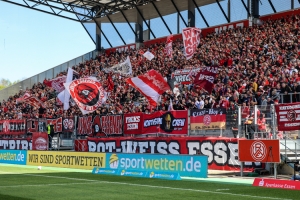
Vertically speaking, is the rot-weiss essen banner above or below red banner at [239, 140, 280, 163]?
above

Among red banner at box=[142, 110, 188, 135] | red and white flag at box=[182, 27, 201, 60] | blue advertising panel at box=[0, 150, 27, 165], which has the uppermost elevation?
red and white flag at box=[182, 27, 201, 60]

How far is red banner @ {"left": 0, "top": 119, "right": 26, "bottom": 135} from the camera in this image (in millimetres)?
38281

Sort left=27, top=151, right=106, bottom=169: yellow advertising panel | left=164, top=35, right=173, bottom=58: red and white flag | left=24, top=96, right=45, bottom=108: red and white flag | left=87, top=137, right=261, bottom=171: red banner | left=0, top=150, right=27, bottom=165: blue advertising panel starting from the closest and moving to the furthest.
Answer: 1. left=87, top=137, right=261, bottom=171: red banner
2. left=27, top=151, right=106, bottom=169: yellow advertising panel
3. left=0, top=150, right=27, bottom=165: blue advertising panel
4. left=164, top=35, right=173, bottom=58: red and white flag
5. left=24, top=96, right=45, bottom=108: red and white flag

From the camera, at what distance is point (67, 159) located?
28.3 m

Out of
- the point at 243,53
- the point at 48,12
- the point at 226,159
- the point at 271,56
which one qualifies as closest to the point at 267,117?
the point at 226,159

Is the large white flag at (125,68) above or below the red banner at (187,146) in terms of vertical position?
above

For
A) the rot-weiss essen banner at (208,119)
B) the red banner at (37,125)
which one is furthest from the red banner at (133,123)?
the red banner at (37,125)

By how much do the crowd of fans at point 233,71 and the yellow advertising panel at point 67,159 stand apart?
532 centimetres

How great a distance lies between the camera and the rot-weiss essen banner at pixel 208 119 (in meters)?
24.1

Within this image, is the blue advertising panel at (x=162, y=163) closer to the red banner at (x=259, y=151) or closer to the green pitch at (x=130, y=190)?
the green pitch at (x=130, y=190)

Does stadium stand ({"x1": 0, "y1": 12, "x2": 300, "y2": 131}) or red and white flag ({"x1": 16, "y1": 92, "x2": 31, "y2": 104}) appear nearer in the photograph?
stadium stand ({"x1": 0, "y1": 12, "x2": 300, "y2": 131})

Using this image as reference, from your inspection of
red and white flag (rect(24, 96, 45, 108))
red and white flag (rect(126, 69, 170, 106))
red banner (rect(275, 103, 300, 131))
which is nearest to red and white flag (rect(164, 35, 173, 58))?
red and white flag (rect(126, 69, 170, 106))

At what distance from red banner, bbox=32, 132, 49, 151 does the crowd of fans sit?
3.77 meters

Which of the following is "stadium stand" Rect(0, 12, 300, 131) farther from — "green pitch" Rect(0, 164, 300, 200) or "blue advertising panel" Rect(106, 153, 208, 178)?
"green pitch" Rect(0, 164, 300, 200)
